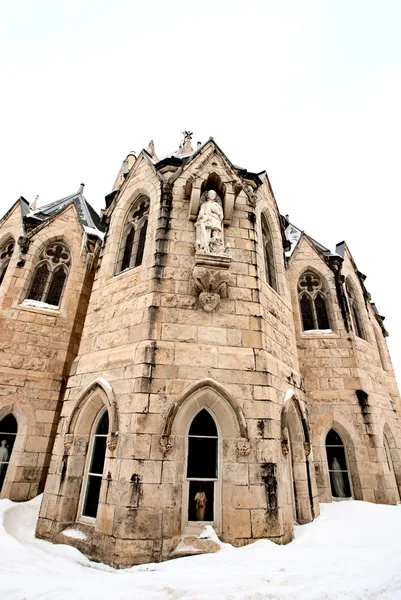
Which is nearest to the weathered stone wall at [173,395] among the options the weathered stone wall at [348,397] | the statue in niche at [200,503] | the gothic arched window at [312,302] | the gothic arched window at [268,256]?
the statue in niche at [200,503]

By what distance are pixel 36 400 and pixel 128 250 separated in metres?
4.37

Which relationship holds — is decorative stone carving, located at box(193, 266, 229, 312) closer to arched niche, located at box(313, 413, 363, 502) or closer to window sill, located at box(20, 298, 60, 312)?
window sill, located at box(20, 298, 60, 312)

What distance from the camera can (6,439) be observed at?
7.86 metres

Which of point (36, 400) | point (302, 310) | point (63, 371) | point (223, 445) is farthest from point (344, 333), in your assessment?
point (36, 400)

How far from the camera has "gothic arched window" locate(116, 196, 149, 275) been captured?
307 inches

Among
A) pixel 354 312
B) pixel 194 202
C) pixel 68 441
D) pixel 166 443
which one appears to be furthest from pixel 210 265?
pixel 354 312

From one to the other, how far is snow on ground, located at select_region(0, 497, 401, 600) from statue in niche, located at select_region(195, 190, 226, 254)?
15.7ft

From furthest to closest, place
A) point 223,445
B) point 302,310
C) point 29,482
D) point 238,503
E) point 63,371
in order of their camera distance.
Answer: point 302,310, point 63,371, point 29,482, point 223,445, point 238,503

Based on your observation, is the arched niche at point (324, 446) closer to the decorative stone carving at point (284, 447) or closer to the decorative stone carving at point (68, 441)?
the decorative stone carving at point (284, 447)

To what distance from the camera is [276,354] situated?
6754 millimetres

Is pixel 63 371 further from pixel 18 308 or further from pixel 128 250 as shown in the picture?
pixel 128 250

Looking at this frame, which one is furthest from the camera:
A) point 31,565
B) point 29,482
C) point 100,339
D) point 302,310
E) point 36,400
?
point 302,310

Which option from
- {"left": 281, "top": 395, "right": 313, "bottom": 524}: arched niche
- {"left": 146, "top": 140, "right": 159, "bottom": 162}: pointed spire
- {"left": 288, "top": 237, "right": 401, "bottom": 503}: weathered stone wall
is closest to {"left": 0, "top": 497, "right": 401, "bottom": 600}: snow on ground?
{"left": 281, "top": 395, "right": 313, "bottom": 524}: arched niche

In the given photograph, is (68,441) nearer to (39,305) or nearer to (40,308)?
(40,308)
